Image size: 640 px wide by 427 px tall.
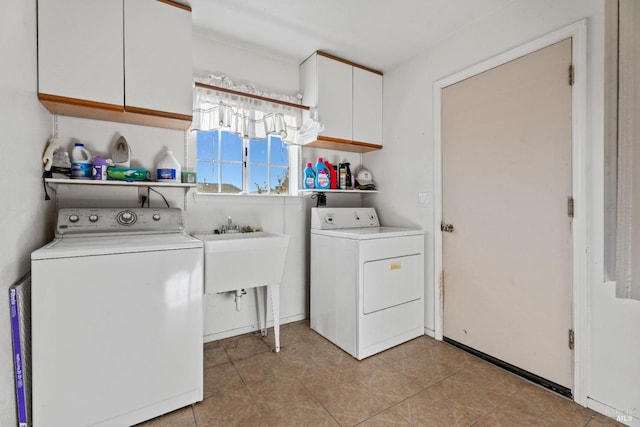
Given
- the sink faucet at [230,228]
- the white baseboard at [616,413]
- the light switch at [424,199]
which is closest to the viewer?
the white baseboard at [616,413]

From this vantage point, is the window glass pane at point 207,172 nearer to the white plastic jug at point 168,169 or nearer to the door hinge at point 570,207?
the white plastic jug at point 168,169

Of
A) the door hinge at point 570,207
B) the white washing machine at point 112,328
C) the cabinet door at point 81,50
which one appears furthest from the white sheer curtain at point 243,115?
the door hinge at point 570,207

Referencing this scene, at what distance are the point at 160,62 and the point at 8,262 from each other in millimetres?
1377

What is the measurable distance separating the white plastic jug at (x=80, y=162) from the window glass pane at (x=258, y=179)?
116 centimetres

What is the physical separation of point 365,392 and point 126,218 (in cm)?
183

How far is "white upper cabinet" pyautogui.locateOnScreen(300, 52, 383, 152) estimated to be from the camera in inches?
101

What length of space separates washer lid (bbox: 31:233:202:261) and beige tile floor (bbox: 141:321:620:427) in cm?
91

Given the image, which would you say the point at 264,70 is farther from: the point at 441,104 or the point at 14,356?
the point at 14,356

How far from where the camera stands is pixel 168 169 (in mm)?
2016

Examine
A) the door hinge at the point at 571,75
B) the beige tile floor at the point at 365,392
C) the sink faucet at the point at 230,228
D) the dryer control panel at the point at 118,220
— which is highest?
the door hinge at the point at 571,75

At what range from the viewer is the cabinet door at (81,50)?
158cm

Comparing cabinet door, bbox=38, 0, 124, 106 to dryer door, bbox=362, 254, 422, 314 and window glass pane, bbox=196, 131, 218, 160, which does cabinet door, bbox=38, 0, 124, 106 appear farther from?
dryer door, bbox=362, 254, 422, 314

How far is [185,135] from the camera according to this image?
226 centimetres

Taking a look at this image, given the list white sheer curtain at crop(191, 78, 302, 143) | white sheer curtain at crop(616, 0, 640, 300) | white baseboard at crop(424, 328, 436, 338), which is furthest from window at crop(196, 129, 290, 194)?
white sheer curtain at crop(616, 0, 640, 300)
